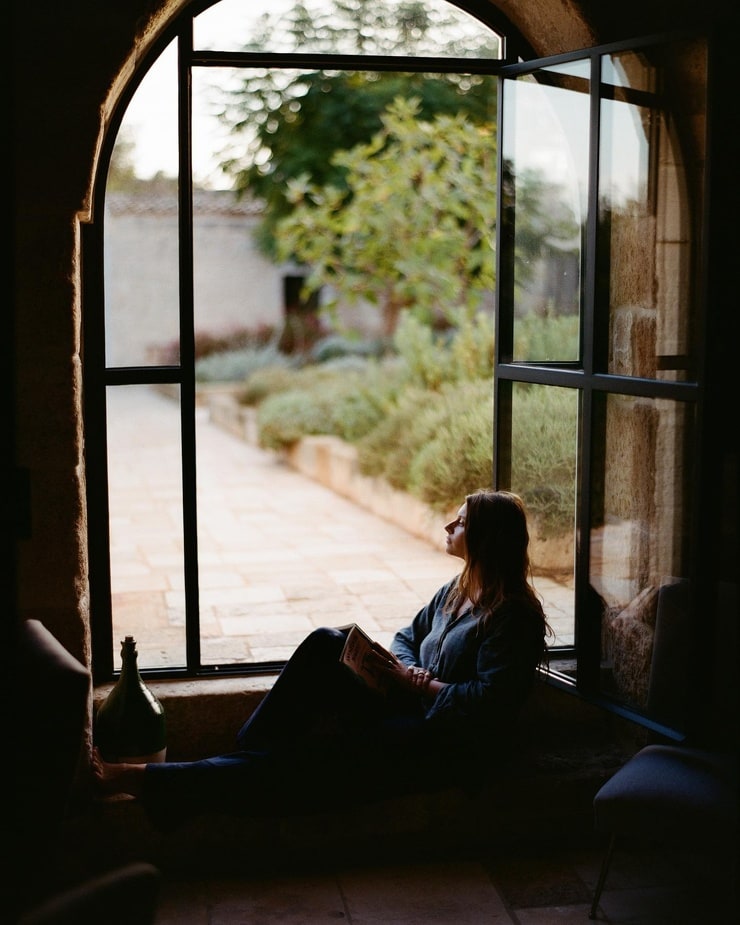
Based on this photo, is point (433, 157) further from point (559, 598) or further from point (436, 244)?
point (559, 598)

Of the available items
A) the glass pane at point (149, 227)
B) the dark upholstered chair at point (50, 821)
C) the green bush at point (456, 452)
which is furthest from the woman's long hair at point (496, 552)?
the green bush at point (456, 452)

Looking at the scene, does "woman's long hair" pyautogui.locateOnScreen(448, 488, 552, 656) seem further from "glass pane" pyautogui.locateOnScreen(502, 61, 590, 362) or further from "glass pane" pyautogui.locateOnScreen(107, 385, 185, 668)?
"glass pane" pyautogui.locateOnScreen(107, 385, 185, 668)

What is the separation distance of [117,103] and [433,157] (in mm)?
6639

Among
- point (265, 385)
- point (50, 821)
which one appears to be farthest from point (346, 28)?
point (50, 821)

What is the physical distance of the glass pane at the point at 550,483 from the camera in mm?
3625

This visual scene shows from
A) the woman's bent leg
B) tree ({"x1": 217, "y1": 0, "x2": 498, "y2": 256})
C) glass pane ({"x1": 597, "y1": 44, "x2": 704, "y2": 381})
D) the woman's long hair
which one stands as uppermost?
tree ({"x1": 217, "y1": 0, "x2": 498, "y2": 256})

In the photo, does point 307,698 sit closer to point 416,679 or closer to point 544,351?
point 416,679

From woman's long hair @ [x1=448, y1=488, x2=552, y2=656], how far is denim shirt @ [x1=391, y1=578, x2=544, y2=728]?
4 cm

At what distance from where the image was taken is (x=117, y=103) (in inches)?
134

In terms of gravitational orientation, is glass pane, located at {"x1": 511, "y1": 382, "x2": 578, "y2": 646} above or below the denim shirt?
above

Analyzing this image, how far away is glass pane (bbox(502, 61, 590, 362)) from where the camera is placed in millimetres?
3523

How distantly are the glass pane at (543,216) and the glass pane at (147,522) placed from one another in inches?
49.2

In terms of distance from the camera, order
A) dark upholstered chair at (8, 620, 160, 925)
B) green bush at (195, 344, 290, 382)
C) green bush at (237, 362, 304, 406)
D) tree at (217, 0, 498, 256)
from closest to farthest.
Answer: dark upholstered chair at (8, 620, 160, 925) < tree at (217, 0, 498, 256) < green bush at (237, 362, 304, 406) < green bush at (195, 344, 290, 382)

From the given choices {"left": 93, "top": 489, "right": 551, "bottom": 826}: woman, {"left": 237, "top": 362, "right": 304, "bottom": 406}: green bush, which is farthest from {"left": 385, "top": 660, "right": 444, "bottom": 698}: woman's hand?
{"left": 237, "top": 362, "right": 304, "bottom": 406}: green bush
